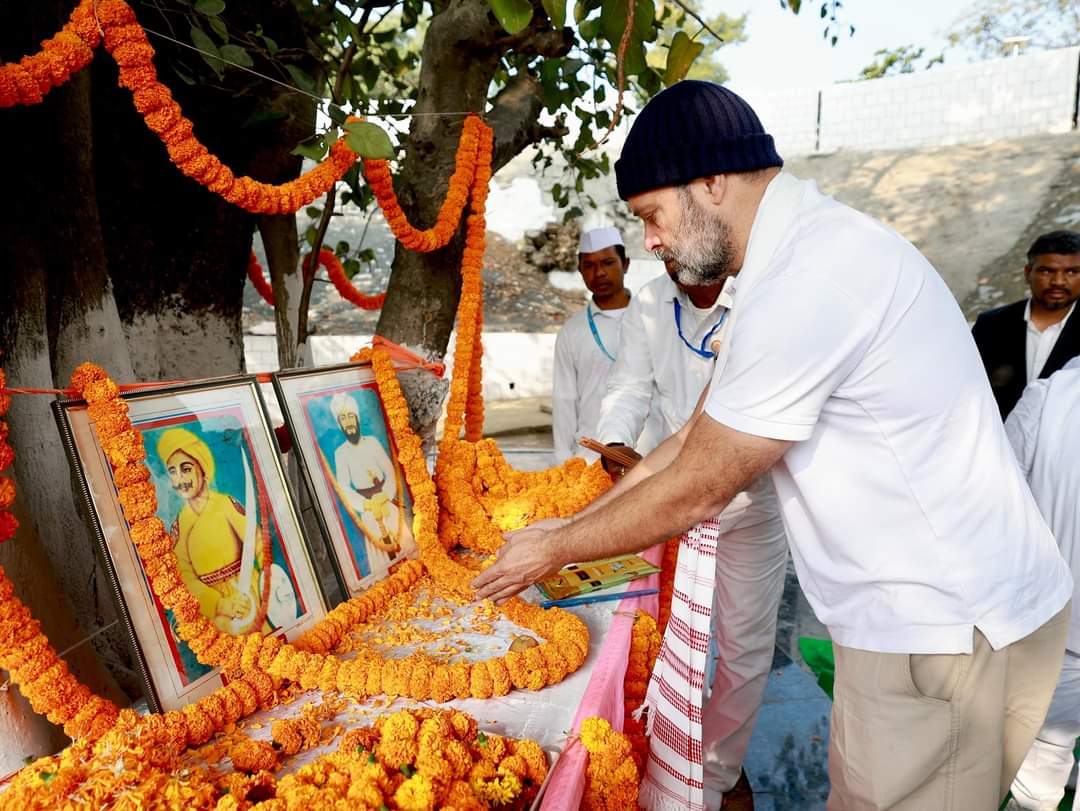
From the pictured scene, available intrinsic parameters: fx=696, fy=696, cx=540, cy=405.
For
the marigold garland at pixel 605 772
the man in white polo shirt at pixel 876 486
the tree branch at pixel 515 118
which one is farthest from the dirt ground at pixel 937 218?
the marigold garland at pixel 605 772

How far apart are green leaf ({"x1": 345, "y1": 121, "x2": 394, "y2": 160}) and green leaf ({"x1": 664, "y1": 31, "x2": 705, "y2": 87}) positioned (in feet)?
2.51

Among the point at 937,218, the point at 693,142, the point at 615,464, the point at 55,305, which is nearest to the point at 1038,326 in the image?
the point at 615,464

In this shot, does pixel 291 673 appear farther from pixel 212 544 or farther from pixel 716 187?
pixel 716 187

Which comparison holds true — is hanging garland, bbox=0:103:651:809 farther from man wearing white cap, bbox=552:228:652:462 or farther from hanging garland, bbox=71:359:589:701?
man wearing white cap, bbox=552:228:652:462

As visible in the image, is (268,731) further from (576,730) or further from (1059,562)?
(1059,562)

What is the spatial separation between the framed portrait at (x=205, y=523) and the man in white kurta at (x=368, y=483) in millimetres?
249

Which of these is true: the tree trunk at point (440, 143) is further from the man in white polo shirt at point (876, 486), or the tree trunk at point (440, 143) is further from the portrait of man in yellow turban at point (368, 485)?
the man in white polo shirt at point (876, 486)

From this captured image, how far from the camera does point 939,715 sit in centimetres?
126

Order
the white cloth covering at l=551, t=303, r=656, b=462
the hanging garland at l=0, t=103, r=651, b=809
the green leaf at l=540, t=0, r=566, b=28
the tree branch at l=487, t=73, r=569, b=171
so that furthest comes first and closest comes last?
1. the white cloth covering at l=551, t=303, r=656, b=462
2. the tree branch at l=487, t=73, r=569, b=171
3. the green leaf at l=540, t=0, r=566, b=28
4. the hanging garland at l=0, t=103, r=651, b=809

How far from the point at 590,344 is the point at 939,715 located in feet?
10.0

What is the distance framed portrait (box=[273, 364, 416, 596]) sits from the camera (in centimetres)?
183

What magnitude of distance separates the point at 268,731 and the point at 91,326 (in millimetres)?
1452

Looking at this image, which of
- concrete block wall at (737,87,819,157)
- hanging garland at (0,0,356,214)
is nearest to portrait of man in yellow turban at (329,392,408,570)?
hanging garland at (0,0,356,214)

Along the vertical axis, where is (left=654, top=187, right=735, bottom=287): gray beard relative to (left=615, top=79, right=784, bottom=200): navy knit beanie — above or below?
below
